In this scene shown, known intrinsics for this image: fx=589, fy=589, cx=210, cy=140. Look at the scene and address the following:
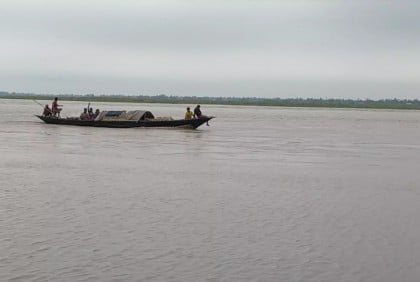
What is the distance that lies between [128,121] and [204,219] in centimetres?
2720

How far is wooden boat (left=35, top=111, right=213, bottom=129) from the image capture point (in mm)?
36031

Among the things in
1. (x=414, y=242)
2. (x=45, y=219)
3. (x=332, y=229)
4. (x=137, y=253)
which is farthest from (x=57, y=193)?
(x=414, y=242)

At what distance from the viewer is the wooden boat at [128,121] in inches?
1419

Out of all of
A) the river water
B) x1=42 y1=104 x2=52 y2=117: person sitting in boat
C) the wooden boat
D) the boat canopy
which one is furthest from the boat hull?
the river water

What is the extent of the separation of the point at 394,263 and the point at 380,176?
974 centimetres

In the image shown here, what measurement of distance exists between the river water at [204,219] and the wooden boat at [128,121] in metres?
15.4

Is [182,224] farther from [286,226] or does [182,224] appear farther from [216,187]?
[216,187]

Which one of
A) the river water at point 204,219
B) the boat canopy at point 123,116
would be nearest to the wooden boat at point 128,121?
the boat canopy at point 123,116

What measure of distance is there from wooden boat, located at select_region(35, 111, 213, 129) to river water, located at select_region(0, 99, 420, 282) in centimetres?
1543

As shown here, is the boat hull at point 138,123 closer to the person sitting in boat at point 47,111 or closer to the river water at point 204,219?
the person sitting in boat at point 47,111

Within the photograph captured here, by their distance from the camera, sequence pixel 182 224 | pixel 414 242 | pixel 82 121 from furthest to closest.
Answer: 1. pixel 82 121
2. pixel 182 224
3. pixel 414 242

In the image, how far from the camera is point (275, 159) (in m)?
21.4

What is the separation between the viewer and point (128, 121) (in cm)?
3700

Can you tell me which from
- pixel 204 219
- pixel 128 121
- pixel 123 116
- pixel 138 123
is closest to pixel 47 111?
pixel 123 116
